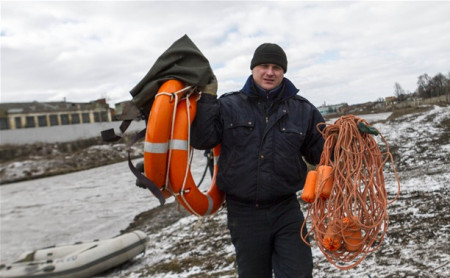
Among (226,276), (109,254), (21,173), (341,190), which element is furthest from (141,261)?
(21,173)

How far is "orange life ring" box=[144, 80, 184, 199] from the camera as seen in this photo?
9.01 ft

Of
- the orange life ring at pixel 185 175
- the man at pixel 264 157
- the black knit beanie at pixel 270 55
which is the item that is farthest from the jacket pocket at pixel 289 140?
the orange life ring at pixel 185 175

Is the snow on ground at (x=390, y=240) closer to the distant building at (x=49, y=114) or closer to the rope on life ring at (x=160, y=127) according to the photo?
the rope on life ring at (x=160, y=127)

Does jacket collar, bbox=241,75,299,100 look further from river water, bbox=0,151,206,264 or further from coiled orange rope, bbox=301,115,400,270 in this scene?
river water, bbox=0,151,206,264

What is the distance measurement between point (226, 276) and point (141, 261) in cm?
331

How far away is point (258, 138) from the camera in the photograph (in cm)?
270

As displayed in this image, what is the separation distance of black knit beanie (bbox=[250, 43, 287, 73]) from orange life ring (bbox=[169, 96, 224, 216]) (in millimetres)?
533

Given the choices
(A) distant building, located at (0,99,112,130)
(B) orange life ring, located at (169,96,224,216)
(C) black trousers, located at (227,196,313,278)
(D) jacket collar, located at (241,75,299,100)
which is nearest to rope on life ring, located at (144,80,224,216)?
(B) orange life ring, located at (169,96,224,216)

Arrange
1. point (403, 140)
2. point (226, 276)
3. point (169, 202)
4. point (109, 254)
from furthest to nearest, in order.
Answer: point (403, 140) → point (169, 202) → point (109, 254) → point (226, 276)

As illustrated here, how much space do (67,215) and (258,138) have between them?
502 inches

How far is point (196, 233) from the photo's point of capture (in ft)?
25.0

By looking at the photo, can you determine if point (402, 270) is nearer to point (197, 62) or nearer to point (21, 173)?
point (197, 62)

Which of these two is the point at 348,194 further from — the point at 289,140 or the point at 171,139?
the point at 171,139

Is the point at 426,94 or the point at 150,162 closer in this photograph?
the point at 150,162
